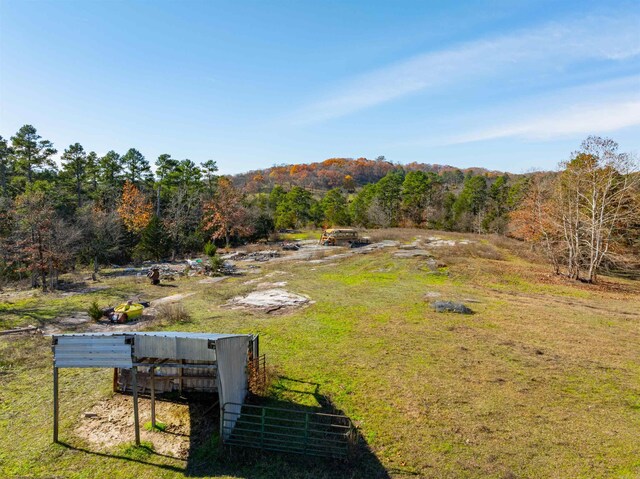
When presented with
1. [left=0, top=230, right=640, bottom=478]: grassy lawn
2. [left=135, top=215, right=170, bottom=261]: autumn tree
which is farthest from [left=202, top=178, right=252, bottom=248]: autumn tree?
[left=0, top=230, right=640, bottom=478]: grassy lawn

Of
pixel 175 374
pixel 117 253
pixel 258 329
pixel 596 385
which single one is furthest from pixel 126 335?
pixel 117 253

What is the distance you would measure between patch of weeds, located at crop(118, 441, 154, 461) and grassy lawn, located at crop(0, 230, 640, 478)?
28 millimetres

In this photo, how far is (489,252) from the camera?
40.0 m

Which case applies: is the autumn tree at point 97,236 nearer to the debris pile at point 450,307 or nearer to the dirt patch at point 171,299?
the dirt patch at point 171,299

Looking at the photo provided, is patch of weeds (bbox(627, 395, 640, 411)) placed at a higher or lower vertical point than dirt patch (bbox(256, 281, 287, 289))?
lower

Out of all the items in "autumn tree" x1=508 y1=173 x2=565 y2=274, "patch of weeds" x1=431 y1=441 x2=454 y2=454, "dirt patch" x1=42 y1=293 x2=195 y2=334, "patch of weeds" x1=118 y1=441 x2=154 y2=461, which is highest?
"autumn tree" x1=508 y1=173 x2=565 y2=274

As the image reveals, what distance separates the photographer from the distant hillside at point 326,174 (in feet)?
Result: 397

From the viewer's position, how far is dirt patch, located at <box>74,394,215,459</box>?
8.91 m

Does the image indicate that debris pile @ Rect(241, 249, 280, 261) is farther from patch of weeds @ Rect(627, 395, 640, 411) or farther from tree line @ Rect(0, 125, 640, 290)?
patch of weeds @ Rect(627, 395, 640, 411)

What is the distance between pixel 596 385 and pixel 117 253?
4339cm

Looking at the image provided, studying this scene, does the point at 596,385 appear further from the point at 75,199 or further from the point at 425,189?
the point at 425,189

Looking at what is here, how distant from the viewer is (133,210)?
157 ft

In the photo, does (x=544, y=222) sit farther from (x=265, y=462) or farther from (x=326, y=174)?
(x=326, y=174)

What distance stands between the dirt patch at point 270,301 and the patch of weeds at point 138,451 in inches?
460
